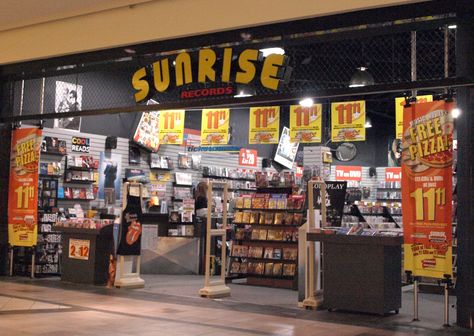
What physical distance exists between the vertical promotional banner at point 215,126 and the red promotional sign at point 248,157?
3634 millimetres

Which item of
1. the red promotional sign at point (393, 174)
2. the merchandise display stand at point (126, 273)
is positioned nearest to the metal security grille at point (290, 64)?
the merchandise display stand at point (126, 273)

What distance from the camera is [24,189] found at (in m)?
11.0

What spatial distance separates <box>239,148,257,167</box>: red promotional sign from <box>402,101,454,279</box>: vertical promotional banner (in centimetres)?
1009

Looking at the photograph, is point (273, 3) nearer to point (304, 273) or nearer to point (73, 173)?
point (304, 273)

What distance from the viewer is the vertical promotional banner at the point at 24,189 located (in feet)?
35.8

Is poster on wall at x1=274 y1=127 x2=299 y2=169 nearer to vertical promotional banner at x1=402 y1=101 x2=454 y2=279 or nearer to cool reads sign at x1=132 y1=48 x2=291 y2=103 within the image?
cool reads sign at x1=132 y1=48 x2=291 y2=103

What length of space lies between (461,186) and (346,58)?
8.67 meters

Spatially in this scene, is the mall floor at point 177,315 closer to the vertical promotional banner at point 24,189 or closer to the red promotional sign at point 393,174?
the vertical promotional banner at point 24,189

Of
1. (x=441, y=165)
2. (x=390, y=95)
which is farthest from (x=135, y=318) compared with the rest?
(x=390, y=95)

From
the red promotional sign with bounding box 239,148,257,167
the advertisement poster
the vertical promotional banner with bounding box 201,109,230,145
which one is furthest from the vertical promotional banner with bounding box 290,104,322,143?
the red promotional sign with bounding box 239,148,257,167

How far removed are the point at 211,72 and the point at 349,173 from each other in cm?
1495

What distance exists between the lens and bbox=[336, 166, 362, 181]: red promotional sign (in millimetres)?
22359

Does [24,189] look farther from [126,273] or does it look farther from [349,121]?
[349,121]

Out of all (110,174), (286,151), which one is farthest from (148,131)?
(286,151)
